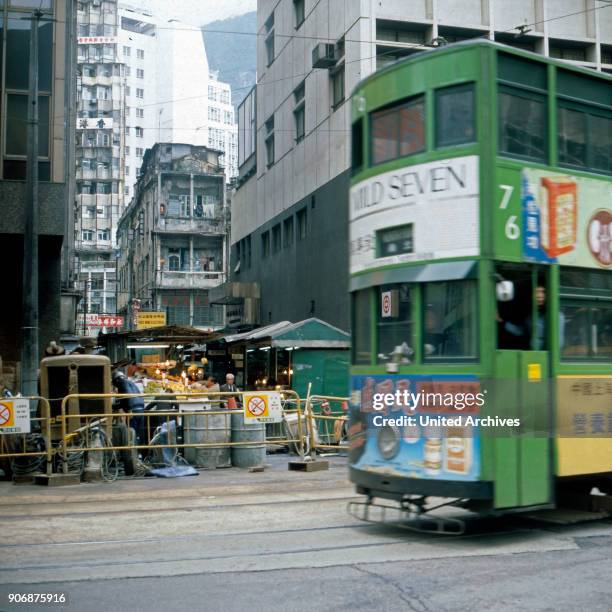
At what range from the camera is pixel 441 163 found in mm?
8727

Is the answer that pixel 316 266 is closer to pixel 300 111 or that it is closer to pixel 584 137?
pixel 300 111

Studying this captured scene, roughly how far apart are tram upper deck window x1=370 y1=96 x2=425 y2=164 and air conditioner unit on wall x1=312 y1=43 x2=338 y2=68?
→ 22000 mm

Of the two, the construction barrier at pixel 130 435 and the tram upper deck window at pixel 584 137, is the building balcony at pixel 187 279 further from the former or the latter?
the tram upper deck window at pixel 584 137

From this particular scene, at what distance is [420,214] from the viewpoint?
8.86 metres

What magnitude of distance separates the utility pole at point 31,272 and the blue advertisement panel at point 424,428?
9.01m

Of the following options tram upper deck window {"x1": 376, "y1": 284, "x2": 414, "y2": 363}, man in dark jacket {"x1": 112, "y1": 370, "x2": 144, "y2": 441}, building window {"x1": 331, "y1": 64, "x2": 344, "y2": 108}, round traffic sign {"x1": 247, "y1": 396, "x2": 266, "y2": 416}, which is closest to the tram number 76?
tram upper deck window {"x1": 376, "y1": 284, "x2": 414, "y2": 363}

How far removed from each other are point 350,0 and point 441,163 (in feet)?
73.5

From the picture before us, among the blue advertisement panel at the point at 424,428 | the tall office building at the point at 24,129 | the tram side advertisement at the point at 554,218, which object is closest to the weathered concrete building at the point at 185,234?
the tall office building at the point at 24,129

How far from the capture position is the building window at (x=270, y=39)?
4153 cm

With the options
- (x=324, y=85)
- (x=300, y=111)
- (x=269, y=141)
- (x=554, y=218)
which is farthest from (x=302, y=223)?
(x=554, y=218)

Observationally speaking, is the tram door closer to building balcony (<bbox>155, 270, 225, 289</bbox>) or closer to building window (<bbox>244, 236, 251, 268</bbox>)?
building window (<bbox>244, 236, 251, 268</bbox>)

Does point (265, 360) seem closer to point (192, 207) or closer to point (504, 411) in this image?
point (504, 411)

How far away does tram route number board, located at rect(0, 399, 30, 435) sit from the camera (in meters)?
13.2

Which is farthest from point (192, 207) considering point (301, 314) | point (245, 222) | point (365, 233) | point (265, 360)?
point (365, 233)
